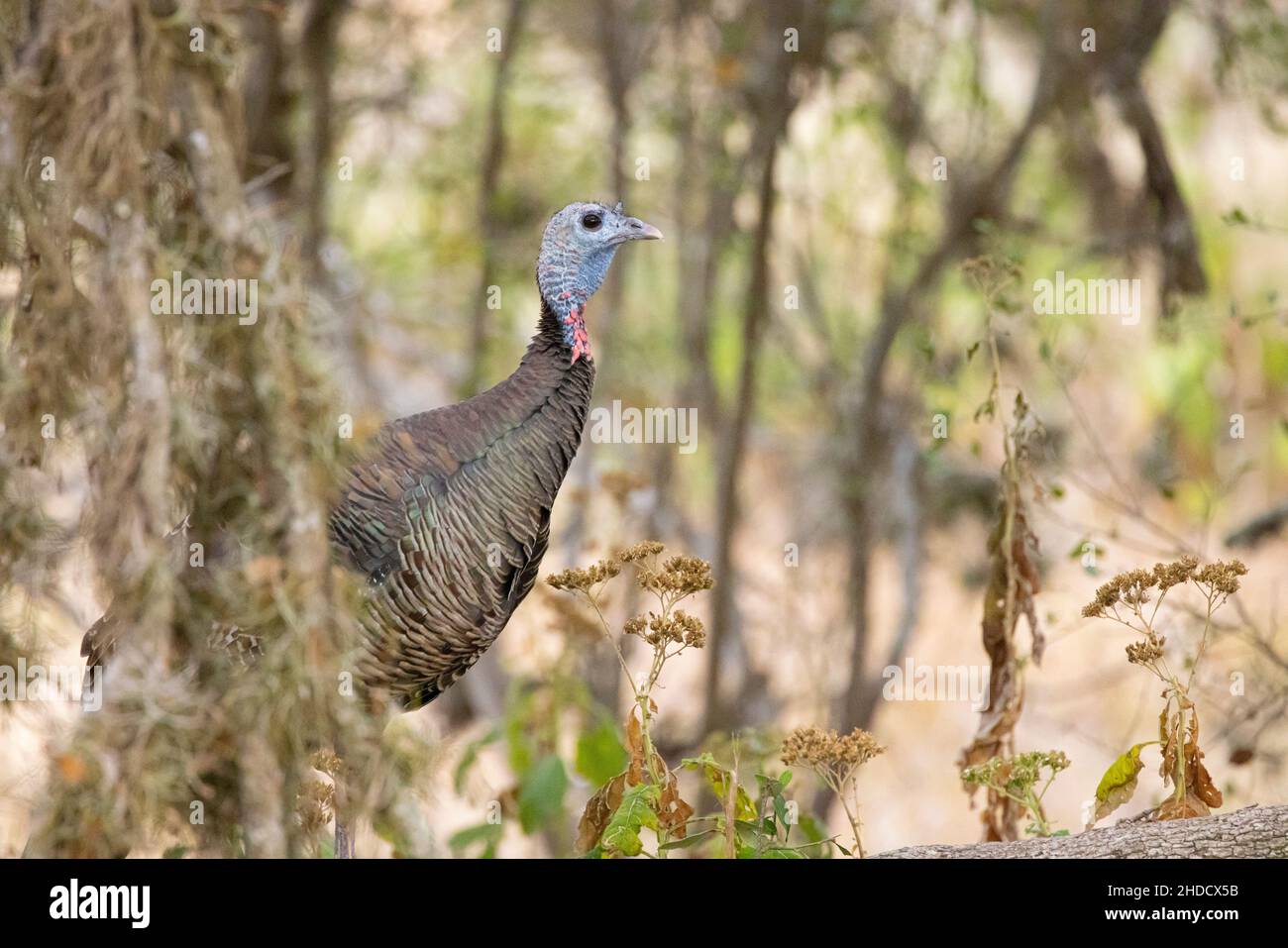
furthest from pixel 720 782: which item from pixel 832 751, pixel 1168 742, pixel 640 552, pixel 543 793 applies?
pixel 543 793

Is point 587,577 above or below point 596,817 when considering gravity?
above

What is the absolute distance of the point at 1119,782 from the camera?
2.79 meters

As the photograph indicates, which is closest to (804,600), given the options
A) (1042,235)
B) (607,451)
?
(607,451)

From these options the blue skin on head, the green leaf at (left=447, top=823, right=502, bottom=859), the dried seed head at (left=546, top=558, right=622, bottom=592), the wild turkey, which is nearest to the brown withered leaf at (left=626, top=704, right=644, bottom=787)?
the dried seed head at (left=546, top=558, right=622, bottom=592)

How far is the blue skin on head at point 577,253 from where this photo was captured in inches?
115

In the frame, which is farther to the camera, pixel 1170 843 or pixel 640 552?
pixel 640 552

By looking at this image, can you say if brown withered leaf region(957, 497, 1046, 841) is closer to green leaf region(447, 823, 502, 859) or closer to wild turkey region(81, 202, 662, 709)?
wild turkey region(81, 202, 662, 709)

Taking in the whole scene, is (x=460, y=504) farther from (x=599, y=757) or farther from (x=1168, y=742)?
(x=1168, y=742)

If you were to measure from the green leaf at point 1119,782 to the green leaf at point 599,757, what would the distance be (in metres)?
1.34

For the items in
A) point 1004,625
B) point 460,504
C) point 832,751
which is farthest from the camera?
point 1004,625

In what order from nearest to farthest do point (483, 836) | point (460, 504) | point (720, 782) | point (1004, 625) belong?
point (720, 782) → point (460, 504) → point (1004, 625) → point (483, 836)

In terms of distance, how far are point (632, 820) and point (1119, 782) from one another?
0.93 m

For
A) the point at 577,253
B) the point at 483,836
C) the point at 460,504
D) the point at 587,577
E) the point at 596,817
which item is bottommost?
the point at 483,836
